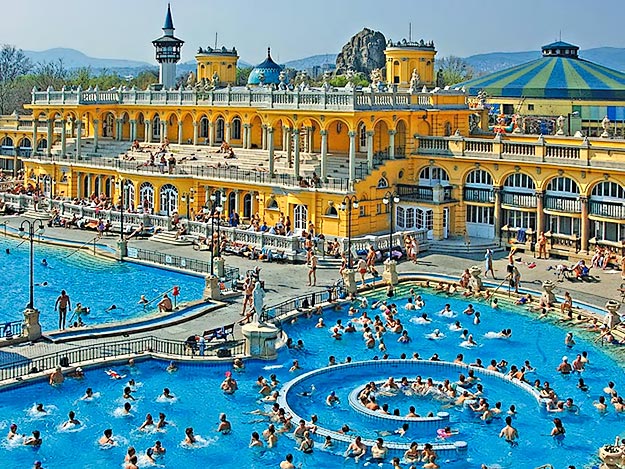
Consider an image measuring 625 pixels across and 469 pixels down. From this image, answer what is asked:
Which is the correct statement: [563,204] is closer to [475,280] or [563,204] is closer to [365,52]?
[475,280]

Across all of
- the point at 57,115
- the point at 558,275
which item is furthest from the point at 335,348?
the point at 57,115

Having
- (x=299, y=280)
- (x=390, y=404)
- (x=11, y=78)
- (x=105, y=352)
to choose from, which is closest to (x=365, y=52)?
(x=11, y=78)

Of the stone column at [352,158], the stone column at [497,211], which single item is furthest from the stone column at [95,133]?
the stone column at [497,211]

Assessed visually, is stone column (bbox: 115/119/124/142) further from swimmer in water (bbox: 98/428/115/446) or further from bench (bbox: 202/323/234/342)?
swimmer in water (bbox: 98/428/115/446)

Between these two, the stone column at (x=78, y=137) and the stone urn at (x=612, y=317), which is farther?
the stone column at (x=78, y=137)

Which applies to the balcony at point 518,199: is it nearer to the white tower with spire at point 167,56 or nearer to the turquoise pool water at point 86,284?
the turquoise pool water at point 86,284

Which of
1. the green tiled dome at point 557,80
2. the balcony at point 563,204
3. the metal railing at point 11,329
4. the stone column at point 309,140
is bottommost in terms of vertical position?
the metal railing at point 11,329

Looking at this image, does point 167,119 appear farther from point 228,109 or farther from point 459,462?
point 459,462
